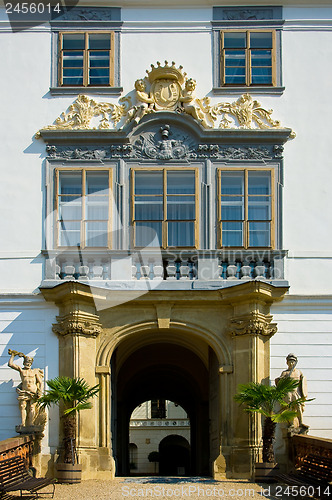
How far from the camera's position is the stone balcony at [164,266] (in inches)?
681

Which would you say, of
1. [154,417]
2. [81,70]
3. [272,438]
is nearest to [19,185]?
[81,70]

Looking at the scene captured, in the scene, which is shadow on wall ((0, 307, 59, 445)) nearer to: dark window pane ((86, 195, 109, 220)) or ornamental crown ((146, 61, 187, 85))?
dark window pane ((86, 195, 109, 220))

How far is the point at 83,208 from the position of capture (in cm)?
1770

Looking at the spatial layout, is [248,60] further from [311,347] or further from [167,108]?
[311,347]

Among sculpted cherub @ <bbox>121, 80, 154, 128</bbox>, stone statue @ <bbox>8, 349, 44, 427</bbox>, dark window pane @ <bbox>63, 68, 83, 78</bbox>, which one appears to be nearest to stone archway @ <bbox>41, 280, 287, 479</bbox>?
stone statue @ <bbox>8, 349, 44, 427</bbox>

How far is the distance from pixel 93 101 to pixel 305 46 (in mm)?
4529

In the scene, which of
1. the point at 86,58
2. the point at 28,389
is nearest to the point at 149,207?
the point at 86,58

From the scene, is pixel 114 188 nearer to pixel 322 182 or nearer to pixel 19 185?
pixel 19 185

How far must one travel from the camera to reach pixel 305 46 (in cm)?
1834

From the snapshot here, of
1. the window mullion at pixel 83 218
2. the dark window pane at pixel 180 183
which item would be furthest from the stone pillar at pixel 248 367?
the window mullion at pixel 83 218

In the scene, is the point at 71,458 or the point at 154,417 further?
the point at 154,417

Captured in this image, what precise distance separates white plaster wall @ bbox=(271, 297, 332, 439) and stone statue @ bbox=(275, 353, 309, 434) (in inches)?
12.5

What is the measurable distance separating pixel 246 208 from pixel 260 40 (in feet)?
11.9

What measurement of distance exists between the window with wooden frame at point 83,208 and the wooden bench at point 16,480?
16.0ft
